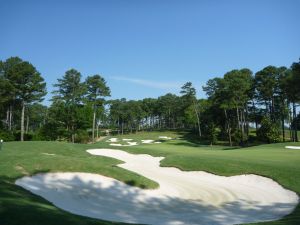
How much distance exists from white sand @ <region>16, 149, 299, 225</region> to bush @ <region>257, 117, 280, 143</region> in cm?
4360

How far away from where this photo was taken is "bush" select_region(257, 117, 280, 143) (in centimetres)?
6262

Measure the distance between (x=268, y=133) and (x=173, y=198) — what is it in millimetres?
49262

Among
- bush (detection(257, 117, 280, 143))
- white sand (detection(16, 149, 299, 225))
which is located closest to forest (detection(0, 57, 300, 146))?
bush (detection(257, 117, 280, 143))

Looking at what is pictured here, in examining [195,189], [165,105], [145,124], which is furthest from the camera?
[145,124]

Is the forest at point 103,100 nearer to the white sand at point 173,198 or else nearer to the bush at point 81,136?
the bush at point 81,136

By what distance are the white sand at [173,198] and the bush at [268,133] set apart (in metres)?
43.6

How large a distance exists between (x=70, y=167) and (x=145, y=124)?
140 metres

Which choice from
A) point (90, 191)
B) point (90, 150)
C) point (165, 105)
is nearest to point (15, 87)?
point (90, 150)

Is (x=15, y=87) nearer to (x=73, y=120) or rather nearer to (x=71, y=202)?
(x=73, y=120)

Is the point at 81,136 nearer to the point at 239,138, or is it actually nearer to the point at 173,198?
the point at 239,138

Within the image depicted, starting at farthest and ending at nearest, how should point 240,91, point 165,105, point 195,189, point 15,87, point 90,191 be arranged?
point 165,105 → point 240,91 → point 15,87 → point 195,189 → point 90,191

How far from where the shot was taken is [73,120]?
69750mm

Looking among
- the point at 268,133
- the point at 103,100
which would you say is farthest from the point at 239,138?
the point at 103,100

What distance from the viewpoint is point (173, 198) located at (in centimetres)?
1855
